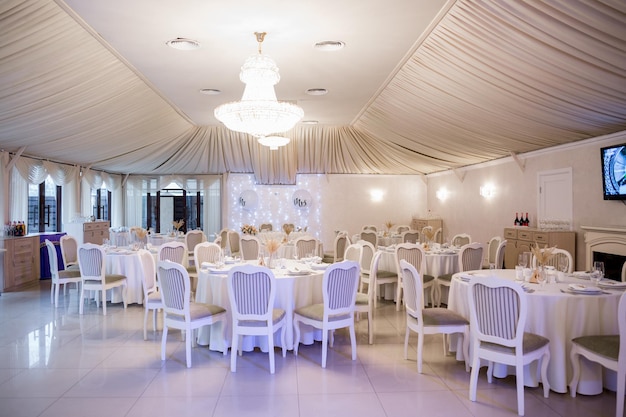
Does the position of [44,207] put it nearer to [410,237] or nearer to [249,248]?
[249,248]

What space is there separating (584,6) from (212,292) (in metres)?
4.63

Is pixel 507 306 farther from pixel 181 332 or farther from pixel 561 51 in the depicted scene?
pixel 181 332

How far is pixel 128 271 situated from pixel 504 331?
19.1ft

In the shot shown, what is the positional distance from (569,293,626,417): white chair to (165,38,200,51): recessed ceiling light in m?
5.19

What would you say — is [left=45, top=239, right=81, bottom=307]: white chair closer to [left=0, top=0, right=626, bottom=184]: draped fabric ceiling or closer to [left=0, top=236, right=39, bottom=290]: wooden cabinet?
[left=0, top=236, right=39, bottom=290]: wooden cabinet

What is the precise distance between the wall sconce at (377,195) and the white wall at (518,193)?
1.55 m

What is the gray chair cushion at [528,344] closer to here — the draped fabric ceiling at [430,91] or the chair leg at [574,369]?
the chair leg at [574,369]

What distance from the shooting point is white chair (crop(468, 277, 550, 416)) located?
11.4ft

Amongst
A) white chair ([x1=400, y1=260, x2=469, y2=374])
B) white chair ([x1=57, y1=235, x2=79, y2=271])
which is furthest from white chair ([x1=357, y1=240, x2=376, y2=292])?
white chair ([x1=57, y1=235, x2=79, y2=271])

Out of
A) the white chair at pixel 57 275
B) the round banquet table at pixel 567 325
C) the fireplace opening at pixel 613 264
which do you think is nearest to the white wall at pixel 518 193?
the fireplace opening at pixel 613 264

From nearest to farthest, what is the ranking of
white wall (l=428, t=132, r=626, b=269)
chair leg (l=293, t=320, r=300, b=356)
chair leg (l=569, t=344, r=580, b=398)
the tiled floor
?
the tiled floor, chair leg (l=569, t=344, r=580, b=398), chair leg (l=293, t=320, r=300, b=356), white wall (l=428, t=132, r=626, b=269)

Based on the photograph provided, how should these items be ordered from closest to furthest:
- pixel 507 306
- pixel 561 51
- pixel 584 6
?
pixel 507 306 < pixel 584 6 < pixel 561 51

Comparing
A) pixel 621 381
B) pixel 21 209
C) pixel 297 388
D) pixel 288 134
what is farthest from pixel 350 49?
pixel 21 209

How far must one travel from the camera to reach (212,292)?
507cm
